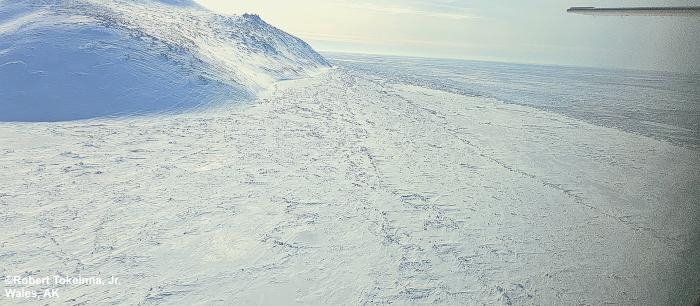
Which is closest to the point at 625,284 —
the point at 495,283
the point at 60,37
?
the point at 495,283

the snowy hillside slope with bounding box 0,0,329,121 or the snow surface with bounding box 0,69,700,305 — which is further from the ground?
the snowy hillside slope with bounding box 0,0,329,121

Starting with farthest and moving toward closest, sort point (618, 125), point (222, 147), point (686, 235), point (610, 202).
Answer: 1. point (618, 125)
2. point (222, 147)
3. point (610, 202)
4. point (686, 235)

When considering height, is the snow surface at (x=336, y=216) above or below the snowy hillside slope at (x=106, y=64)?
below

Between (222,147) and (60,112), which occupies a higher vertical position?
(60,112)

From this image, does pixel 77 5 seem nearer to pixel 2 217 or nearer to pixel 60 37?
pixel 60 37

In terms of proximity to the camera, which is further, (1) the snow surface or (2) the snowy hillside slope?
(2) the snowy hillside slope
